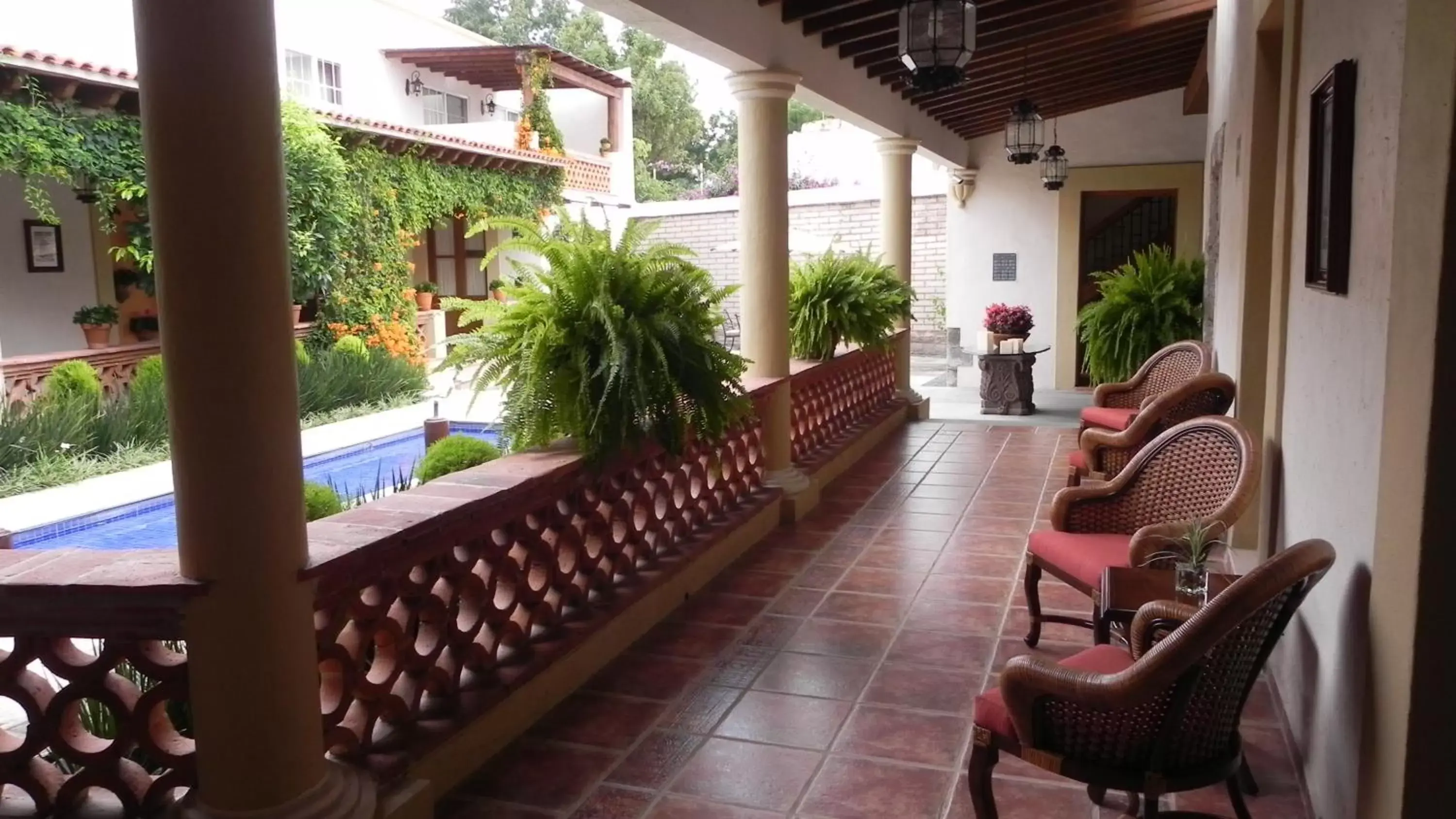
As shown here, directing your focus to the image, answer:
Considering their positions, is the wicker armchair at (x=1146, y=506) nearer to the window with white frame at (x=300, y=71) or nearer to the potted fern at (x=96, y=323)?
the potted fern at (x=96, y=323)

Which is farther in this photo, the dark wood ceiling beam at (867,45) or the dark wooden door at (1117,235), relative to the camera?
the dark wooden door at (1117,235)

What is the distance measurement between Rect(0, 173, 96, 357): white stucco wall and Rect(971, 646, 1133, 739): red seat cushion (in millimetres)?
9934

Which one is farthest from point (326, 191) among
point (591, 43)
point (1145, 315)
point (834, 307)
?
point (591, 43)

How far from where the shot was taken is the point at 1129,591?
2941 mm

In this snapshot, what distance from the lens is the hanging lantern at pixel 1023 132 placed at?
8594 mm

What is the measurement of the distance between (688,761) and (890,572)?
6.71 feet

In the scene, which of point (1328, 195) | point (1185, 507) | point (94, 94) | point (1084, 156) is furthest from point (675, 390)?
point (1084, 156)

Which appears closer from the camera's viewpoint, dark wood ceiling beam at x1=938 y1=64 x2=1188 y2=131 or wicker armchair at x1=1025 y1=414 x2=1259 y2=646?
wicker armchair at x1=1025 y1=414 x2=1259 y2=646

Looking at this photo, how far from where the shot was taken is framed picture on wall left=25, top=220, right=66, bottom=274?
33.0 ft

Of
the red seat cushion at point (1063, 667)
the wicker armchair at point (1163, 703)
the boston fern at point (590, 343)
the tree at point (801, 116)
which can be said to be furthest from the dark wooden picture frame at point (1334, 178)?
the tree at point (801, 116)

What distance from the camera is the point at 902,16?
15.2 feet

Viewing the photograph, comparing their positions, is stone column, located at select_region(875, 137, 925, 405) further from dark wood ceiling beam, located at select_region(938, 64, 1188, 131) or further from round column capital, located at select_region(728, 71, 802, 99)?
round column capital, located at select_region(728, 71, 802, 99)

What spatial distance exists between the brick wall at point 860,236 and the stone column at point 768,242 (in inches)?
318

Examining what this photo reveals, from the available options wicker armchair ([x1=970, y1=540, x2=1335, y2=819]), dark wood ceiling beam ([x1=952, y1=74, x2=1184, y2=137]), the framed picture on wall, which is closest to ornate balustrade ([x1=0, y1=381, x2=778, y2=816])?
wicker armchair ([x1=970, y1=540, x2=1335, y2=819])
